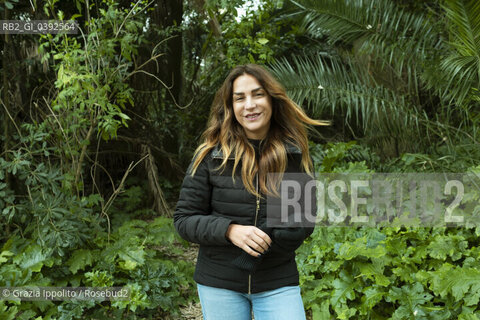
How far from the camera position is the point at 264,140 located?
5.32 ft

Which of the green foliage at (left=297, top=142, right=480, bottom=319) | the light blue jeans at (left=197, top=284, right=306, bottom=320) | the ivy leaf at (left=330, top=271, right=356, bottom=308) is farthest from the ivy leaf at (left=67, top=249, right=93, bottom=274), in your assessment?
the light blue jeans at (left=197, top=284, right=306, bottom=320)

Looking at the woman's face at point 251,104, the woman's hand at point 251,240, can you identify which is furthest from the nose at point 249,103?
the woman's hand at point 251,240

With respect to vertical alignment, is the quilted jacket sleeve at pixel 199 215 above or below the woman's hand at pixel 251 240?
above

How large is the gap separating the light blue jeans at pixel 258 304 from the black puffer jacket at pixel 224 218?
27mm

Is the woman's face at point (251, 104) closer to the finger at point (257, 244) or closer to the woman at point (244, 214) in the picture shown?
the woman at point (244, 214)

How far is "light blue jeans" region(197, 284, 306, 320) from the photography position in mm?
1482

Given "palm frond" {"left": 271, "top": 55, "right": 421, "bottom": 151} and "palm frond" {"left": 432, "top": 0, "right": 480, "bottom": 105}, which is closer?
"palm frond" {"left": 432, "top": 0, "right": 480, "bottom": 105}

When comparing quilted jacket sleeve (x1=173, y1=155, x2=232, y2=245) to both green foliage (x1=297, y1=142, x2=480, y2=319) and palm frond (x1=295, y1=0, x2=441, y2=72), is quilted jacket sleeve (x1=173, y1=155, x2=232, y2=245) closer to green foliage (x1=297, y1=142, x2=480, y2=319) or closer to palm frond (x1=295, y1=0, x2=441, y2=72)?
green foliage (x1=297, y1=142, x2=480, y2=319)

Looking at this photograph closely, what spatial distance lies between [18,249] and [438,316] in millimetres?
2784

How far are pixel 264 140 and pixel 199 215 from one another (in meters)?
0.38

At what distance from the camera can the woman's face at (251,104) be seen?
1.56m

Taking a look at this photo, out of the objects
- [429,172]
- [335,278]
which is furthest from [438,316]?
[429,172]

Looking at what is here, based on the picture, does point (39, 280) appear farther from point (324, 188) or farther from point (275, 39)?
point (275, 39)

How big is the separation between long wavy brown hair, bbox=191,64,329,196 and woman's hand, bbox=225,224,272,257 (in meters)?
0.16
